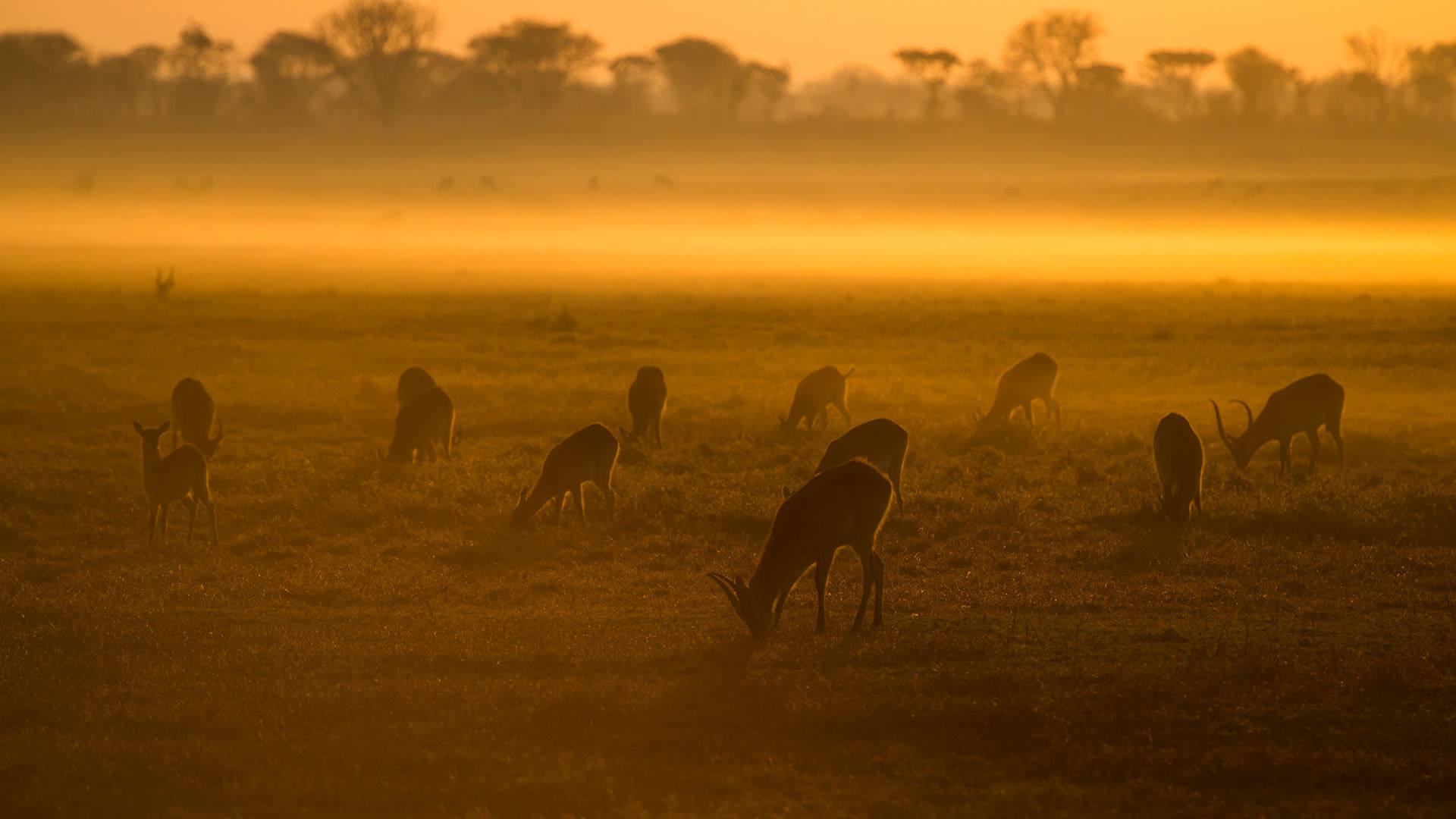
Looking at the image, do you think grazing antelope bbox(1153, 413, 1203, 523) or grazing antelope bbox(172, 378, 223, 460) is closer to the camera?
grazing antelope bbox(1153, 413, 1203, 523)

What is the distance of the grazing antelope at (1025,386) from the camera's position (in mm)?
18188

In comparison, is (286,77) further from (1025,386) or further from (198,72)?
(1025,386)

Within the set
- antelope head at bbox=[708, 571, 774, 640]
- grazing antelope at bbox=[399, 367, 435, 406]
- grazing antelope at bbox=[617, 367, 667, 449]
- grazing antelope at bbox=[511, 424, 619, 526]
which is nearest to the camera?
antelope head at bbox=[708, 571, 774, 640]

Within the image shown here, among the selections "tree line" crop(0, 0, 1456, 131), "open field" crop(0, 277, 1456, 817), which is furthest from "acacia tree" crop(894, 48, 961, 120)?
"open field" crop(0, 277, 1456, 817)

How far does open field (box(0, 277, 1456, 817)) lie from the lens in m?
7.06

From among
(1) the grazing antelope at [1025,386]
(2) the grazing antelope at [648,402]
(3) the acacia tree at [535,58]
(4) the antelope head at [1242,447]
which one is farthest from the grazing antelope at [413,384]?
(3) the acacia tree at [535,58]

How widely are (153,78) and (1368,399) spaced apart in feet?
376

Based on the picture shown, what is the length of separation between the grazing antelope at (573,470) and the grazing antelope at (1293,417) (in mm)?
6522

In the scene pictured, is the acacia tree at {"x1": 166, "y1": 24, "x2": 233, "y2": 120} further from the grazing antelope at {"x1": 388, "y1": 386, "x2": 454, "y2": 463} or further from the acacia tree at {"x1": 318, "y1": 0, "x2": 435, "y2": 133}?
the grazing antelope at {"x1": 388, "y1": 386, "x2": 454, "y2": 463}

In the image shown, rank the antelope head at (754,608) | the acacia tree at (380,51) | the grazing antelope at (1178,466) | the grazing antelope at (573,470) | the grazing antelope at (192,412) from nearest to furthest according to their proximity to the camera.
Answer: the antelope head at (754,608) < the grazing antelope at (1178,466) < the grazing antelope at (573,470) < the grazing antelope at (192,412) < the acacia tree at (380,51)

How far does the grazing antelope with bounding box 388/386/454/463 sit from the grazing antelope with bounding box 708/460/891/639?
7298mm

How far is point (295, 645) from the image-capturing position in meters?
9.23

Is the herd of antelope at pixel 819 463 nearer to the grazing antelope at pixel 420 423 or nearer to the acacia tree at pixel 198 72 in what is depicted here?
the grazing antelope at pixel 420 423

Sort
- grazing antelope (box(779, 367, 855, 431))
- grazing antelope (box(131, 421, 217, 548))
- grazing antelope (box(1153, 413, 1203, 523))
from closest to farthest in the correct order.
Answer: grazing antelope (box(131, 421, 217, 548)) < grazing antelope (box(1153, 413, 1203, 523)) < grazing antelope (box(779, 367, 855, 431))
